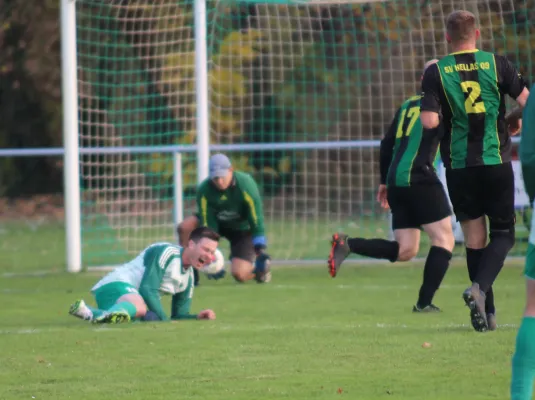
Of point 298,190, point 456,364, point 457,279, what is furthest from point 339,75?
point 456,364

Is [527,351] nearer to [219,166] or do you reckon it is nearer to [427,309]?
[427,309]

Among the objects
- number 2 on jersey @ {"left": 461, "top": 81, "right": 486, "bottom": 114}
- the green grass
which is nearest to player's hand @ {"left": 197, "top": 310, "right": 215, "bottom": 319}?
the green grass

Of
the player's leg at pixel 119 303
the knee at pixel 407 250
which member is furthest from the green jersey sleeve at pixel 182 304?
the knee at pixel 407 250

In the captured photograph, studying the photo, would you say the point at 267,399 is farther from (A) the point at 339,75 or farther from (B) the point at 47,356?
(A) the point at 339,75

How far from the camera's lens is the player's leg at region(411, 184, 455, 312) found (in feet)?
32.2

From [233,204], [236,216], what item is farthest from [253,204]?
[236,216]

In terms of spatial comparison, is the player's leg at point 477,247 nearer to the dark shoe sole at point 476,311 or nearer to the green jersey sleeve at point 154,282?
the dark shoe sole at point 476,311

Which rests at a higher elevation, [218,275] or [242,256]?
[242,256]

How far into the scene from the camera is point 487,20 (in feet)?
55.5

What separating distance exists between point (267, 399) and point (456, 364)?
1.34 metres

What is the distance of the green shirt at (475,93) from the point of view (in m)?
8.17

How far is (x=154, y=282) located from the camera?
9.41 metres

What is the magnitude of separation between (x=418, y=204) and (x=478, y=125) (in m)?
1.74

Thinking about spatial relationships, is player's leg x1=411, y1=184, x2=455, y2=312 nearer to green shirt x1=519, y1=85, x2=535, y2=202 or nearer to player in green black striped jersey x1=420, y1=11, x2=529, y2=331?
player in green black striped jersey x1=420, y1=11, x2=529, y2=331
